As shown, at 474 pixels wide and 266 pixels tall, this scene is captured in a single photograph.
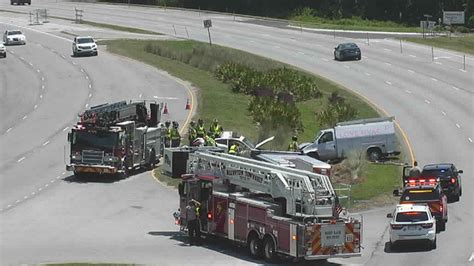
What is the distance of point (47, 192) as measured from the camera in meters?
48.0

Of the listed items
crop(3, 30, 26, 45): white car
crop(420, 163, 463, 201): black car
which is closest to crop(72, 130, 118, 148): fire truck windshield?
crop(420, 163, 463, 201): black car

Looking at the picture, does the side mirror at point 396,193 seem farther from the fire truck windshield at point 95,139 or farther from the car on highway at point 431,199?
the fire truck windshield at point 95,139

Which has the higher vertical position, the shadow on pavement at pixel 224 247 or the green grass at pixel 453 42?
the green grass at pixel 453 42

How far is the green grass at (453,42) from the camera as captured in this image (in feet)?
311

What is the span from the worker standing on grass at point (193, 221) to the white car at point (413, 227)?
6.14 meters

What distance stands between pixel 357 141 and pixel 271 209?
70.2 ft

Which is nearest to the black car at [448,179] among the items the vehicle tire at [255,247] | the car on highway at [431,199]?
the car on highway at [431,199]

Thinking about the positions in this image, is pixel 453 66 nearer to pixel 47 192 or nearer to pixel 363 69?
pixel 363 69

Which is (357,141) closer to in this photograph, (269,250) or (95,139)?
(95,139)

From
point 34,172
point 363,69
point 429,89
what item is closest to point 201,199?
point 34,172

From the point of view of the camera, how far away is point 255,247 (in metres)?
35.6

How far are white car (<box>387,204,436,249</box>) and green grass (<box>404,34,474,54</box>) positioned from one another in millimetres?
56747

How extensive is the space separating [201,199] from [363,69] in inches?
1902

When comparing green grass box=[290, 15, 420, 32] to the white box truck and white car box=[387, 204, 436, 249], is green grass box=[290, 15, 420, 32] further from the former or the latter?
white car box=[387, 204, 436, 249]
